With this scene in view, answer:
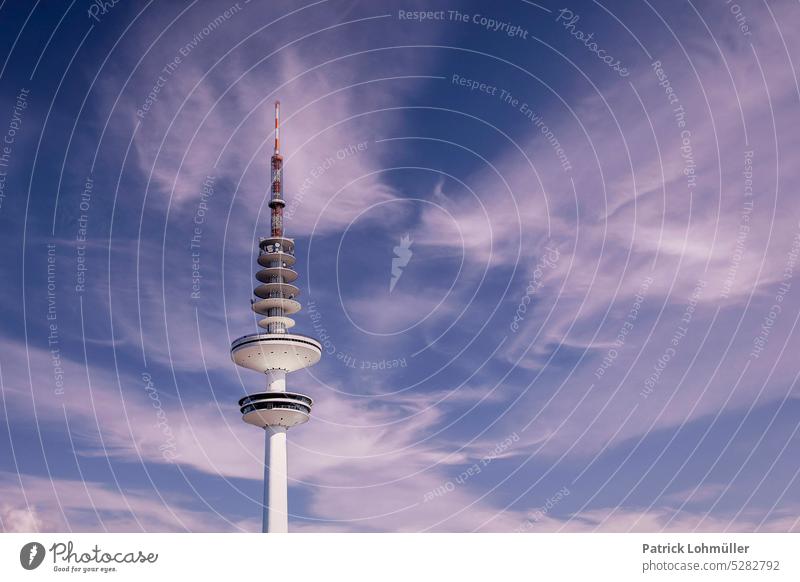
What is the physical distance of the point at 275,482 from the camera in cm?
14588

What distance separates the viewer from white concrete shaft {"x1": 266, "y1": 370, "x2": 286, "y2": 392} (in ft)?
504

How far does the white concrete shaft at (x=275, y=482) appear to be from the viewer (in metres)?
141

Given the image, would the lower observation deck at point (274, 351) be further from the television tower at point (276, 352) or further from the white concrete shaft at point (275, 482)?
the white concrete shaft at point (275, 482)
